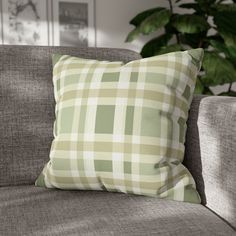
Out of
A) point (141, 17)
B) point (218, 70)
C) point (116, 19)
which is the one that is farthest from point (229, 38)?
point (116, 19)

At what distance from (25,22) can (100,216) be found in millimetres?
1637

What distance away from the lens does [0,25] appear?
2.21m

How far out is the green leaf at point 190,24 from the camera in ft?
6.55

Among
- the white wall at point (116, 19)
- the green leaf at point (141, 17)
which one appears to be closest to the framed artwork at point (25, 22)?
the white wall at point (116, 19)

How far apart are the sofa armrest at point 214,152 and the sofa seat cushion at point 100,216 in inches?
1.9

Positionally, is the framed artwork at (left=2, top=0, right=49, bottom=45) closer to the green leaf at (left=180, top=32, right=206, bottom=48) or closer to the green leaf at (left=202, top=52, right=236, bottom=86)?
the green leaf at (left=180, top=32, right=206, bottom=48)

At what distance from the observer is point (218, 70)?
1.93 m

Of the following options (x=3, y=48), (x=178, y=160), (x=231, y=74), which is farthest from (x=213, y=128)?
(x=231, y=74)

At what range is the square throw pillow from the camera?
38.9 inches

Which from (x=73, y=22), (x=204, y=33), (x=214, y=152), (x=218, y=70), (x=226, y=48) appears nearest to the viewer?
(x=214, y=152)

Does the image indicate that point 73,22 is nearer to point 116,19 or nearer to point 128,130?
point 116,19

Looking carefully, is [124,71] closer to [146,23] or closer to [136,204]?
[136,204]

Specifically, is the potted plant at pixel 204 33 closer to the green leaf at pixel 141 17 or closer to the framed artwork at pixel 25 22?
the green leaf at pixel 141 17

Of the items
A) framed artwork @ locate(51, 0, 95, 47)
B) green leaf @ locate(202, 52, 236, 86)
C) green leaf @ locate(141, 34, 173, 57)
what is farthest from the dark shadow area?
framed artwork @ locate(51, 0, 95, 47)
